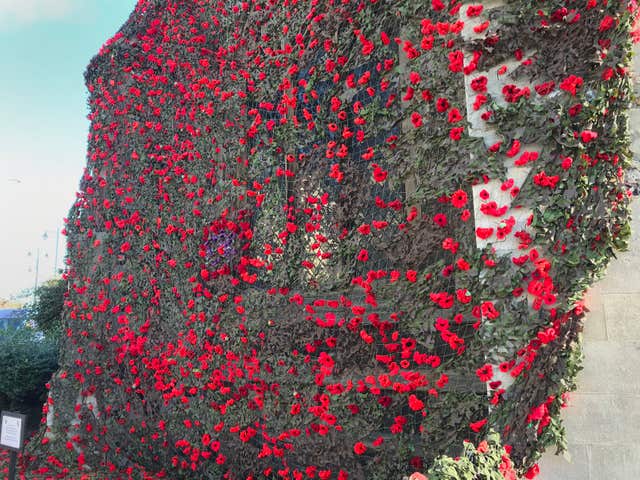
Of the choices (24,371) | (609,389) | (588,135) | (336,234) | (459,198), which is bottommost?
(24,371)

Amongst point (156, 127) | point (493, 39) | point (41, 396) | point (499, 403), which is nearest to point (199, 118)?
point (156, 127)

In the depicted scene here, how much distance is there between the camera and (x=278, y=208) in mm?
4078

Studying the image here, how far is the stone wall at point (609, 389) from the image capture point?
215 cm

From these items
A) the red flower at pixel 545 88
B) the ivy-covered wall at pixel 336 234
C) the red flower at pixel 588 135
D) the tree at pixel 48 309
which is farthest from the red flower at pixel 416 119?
the tree at pixel 48 309

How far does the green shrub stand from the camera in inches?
236

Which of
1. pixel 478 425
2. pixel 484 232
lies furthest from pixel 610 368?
pixel 484 232

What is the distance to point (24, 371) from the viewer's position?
6074mm

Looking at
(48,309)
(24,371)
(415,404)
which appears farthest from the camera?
(48,309)

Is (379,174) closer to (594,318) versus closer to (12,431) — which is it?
(594,318)

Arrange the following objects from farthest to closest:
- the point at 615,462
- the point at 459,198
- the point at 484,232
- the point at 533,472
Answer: the point at 459,198
the point at 484,232
the point at 533,472
the point at 615,462

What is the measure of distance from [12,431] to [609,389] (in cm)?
356

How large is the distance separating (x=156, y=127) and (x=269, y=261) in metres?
2.06

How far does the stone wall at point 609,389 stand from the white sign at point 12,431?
316 cm

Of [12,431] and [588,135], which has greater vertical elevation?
[588,135]
